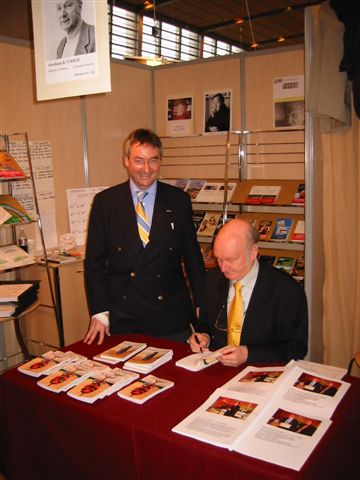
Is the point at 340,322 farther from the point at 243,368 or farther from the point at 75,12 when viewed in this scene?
the point at 75,12

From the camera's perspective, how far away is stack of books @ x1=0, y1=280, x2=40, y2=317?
9.27 ft

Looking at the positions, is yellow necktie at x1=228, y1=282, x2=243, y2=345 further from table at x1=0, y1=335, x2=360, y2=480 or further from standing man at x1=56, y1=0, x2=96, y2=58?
standing man at x1=56, y1=0, x2=96, y2=58

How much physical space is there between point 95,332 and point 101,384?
1.72 ft

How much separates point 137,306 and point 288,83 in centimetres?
241

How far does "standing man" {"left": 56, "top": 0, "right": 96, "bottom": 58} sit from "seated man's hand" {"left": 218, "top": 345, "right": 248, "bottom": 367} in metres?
1.13

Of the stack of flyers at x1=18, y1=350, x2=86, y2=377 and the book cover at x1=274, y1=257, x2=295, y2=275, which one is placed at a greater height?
the book cover at x1=274, y1=257, x2=295, y2=275

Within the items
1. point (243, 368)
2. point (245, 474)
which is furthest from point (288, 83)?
point (245, 474)

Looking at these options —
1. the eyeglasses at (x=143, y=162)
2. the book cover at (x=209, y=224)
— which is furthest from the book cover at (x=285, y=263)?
the eyeglasses at (x=143, y=162)

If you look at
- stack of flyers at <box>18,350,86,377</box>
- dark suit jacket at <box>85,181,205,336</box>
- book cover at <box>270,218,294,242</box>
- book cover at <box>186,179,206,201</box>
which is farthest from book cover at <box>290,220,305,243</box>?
stack of flyers at <box>18,350,86,377</box>

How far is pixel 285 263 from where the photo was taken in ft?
12.1

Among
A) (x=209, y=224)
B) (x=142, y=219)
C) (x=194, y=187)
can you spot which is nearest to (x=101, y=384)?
(x=142, y=219)

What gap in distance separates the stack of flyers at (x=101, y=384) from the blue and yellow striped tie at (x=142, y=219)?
2.53 ft

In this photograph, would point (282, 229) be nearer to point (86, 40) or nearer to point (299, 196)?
point (299, 196)

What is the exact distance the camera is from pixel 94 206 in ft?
7.98
